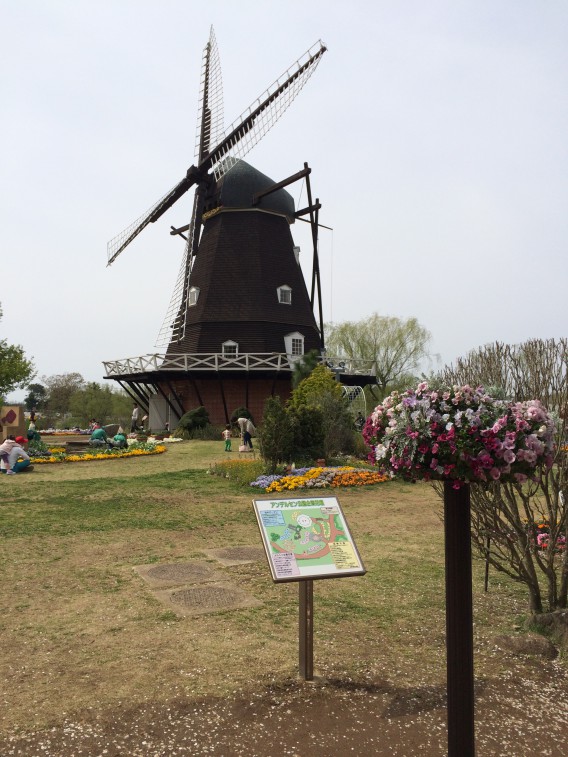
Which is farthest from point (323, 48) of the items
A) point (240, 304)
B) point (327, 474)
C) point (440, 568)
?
point (440, 568)

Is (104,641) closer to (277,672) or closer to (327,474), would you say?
(277,672)

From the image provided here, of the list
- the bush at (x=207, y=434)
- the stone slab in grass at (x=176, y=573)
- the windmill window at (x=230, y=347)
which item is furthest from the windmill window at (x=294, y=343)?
the stone slab in grass at (x=176, y=573)

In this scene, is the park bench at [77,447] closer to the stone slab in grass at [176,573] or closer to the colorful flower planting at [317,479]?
the colorful flower planting at [317,479]

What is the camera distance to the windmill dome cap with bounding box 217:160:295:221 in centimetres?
3609

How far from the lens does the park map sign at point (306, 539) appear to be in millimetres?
4558

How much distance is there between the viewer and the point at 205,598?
6574mm

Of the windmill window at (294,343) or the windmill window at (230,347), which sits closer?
the windmill window at (230,347)

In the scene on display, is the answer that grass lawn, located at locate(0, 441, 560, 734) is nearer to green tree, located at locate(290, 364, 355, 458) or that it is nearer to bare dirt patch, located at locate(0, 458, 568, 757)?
bare dirt patch, located at locate(0, 458, 568, 757)

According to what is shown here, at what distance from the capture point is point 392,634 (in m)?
5.57

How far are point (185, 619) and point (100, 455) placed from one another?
1687 cm

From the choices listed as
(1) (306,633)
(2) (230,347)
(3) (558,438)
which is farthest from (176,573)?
(2) (230,347)

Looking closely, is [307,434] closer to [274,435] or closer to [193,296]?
[274,435]

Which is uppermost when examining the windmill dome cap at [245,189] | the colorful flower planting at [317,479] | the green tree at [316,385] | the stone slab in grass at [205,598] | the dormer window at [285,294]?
the windmill dome cap at [245,189]

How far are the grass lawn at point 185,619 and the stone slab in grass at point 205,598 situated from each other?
132 mm
